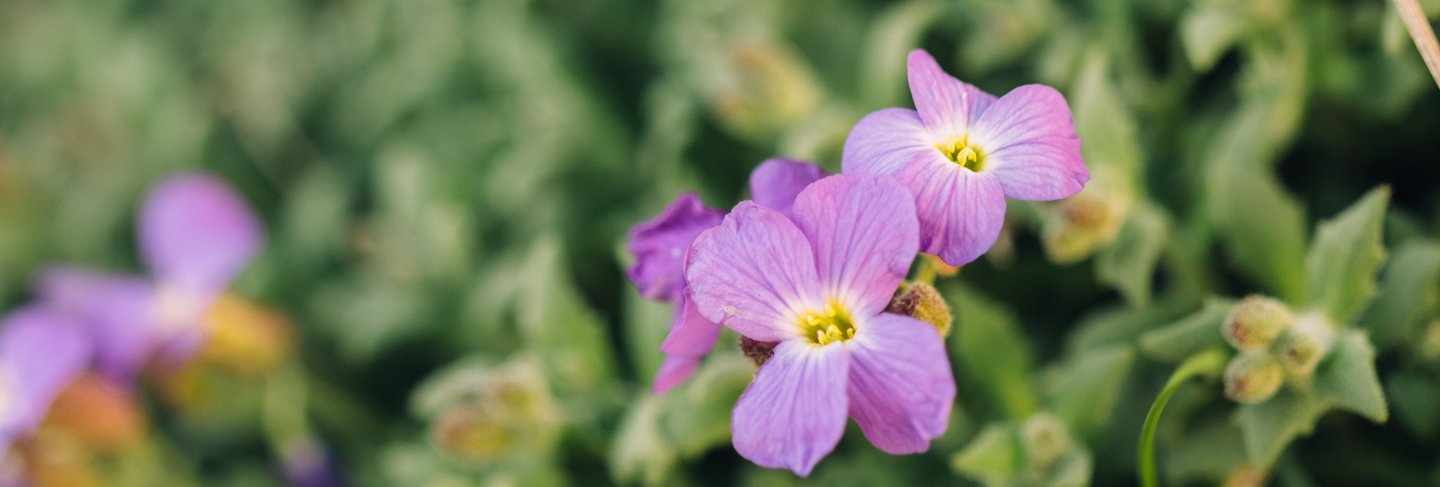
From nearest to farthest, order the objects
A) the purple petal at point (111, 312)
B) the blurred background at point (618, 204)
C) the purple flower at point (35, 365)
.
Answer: the blurred background at point (618, 204) → the purple flower at point (35, 365) → the purple petal at point (111, 312)

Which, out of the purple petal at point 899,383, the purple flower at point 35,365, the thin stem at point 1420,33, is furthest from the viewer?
the purple flower at point 35,365

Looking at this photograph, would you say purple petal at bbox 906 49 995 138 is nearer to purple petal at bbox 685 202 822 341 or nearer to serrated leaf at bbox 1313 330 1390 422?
purple petal at bbox 685 202 822 341

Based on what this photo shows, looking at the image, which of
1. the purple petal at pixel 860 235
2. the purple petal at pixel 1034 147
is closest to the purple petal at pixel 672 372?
the purple petal at pixel 860 235

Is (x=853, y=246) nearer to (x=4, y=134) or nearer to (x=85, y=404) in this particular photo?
(x=85, y=404)

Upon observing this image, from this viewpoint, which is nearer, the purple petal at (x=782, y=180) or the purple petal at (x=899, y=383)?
the purple petal at (x=899, y=383)

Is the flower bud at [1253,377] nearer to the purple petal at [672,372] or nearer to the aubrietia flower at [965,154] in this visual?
the aubrietia flower at [965,154]

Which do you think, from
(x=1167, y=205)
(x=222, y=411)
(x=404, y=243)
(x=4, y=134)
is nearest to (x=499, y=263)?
(x=404, y=243)
